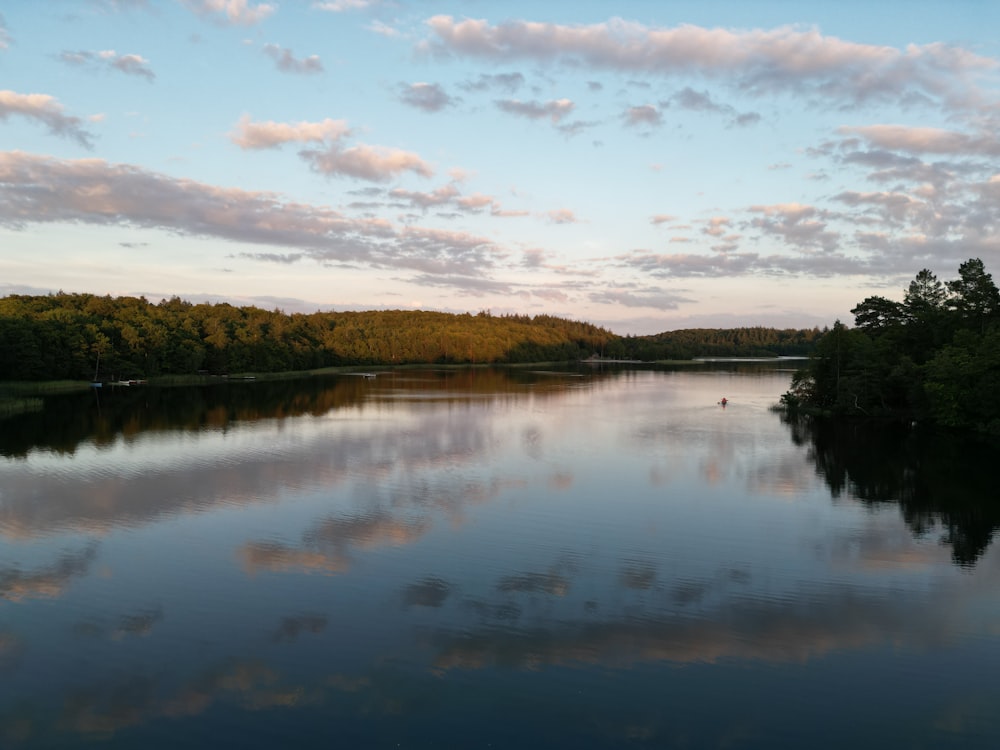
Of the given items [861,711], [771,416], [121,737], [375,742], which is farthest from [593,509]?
[771,416]

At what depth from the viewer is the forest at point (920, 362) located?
40938mm

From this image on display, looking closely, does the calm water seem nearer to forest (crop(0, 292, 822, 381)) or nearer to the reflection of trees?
the reflection of trees

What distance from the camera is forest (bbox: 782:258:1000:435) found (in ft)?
134

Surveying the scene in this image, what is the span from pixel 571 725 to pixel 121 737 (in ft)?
21.0

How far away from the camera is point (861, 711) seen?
10.4 m

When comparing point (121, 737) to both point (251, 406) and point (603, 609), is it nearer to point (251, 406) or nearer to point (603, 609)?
point (603, 609)

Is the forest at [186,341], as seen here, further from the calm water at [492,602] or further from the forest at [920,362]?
the calm water at [492,602]

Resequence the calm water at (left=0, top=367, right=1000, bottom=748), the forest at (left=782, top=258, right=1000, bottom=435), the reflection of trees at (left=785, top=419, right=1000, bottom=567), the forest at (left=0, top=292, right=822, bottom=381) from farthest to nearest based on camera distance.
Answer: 1. the forest at (left=0, top=292, right=822, bottom=381)
2. the forest at (left=782, top=258, right=1000, bottom=435)
3. the reflection of trees at (left=785, top=419, right=1000, bottom=567)
4. the calm water at (left=0, top=367, right=1000, bottom=748)

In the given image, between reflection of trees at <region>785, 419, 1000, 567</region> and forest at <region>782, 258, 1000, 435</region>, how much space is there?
103 inches

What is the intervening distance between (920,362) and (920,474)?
2771 cm

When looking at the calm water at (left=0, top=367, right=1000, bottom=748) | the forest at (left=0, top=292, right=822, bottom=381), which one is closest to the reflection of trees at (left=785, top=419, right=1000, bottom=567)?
the calm water at (left=0, top=367, right=1000, bottom=748)

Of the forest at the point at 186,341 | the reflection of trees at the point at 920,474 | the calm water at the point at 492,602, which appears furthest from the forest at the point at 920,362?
the forest at the point at 186,341

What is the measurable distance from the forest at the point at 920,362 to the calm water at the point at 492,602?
13.9 meters

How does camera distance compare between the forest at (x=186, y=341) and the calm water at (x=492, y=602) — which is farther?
the forest at (x=186, y=341)
